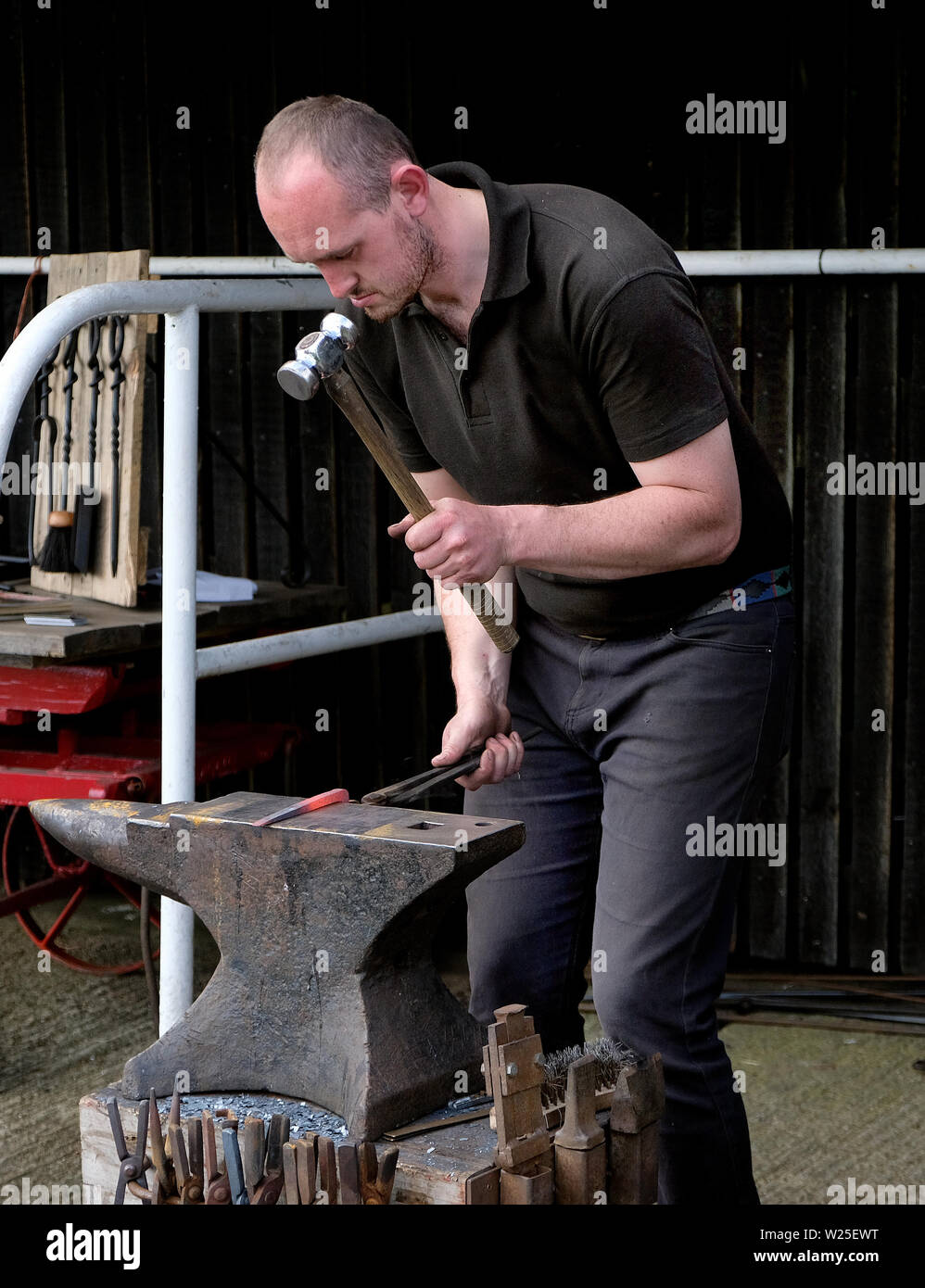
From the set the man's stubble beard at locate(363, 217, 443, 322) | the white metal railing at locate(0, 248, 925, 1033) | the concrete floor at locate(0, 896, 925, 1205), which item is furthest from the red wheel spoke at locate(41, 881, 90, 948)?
the man's stubble beard at locate(363, 217, 443, 322)

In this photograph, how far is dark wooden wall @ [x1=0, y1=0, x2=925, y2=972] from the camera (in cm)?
411

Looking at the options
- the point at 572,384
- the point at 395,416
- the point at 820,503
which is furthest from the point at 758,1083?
the point at 572,384

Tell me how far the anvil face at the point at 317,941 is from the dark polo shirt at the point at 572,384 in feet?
2.09

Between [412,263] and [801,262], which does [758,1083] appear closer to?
[801,262]

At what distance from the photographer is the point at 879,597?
14.0 ft

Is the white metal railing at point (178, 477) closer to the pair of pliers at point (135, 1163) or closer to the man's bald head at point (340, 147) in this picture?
the man's bald head at point (340, 147)

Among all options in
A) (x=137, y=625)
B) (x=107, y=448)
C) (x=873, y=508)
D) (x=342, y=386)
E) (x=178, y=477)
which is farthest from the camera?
(x=873, y=508)

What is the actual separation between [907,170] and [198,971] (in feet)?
10.4

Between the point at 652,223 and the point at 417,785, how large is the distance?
8.16 ft

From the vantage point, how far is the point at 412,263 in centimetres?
231

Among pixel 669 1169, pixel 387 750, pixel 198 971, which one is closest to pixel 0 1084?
pixel 198 971

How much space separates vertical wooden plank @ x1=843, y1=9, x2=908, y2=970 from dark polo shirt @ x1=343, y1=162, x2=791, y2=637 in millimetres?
1724

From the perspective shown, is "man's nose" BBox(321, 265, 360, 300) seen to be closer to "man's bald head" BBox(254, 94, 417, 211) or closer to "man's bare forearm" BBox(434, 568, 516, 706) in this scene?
"man's bald head" BBox(254, 94, 417, 211)

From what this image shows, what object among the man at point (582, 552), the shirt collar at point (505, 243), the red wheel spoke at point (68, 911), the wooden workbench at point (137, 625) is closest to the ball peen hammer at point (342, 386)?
the man at point (582, 552)
